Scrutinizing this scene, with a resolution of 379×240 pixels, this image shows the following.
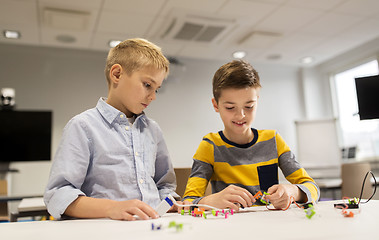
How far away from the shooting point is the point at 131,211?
0.77m

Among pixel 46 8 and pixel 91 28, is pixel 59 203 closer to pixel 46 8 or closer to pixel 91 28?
pixel 46 8

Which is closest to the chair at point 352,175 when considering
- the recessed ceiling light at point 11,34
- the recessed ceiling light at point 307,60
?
the recessed ceiling light at point 307,60

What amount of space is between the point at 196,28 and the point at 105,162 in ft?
11.1

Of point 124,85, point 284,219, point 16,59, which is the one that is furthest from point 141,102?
point 16,59

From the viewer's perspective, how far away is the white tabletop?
56 centimetres

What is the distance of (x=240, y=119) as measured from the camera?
4.02 ft

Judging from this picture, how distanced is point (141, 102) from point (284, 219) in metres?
0.63

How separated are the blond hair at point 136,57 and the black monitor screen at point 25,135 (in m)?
3.83

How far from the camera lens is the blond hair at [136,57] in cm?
116

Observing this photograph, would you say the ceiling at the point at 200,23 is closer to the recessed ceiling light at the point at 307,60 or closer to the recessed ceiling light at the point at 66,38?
the recessed ceiling light at the point at 66,38

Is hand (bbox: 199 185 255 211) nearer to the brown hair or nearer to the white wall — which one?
the brown hair

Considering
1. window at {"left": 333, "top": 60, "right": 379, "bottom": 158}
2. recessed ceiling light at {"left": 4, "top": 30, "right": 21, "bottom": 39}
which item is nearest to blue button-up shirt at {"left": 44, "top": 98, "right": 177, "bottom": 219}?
recessed ceiling light at {"left": 4, "top": 30, "right": 21, "bottom": 39}

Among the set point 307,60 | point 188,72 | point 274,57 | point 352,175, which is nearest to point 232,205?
point 352,175

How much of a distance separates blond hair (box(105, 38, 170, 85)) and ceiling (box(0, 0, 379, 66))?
8.12ft
